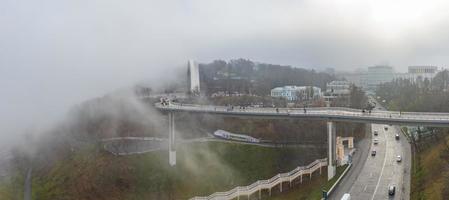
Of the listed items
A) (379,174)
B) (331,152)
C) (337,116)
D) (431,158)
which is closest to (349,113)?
(337,116)

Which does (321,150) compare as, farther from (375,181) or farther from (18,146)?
(18,146)

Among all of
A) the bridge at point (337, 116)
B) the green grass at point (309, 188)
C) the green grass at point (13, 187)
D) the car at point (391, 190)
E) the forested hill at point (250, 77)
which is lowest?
the green grass at point (13, 187)

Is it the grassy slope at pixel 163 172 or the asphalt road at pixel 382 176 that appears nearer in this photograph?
the asphalt road at pixel 382 176

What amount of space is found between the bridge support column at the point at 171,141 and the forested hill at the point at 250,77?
4148 centimetres

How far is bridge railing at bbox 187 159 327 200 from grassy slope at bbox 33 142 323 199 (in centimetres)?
355

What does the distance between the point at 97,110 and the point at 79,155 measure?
44.2ft

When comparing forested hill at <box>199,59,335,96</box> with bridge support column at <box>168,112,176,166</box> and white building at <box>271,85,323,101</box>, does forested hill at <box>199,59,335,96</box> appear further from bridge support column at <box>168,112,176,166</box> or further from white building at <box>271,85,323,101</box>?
bridge support column at <box>168,112,176,166</box>

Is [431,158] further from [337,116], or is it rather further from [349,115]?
[337,116]

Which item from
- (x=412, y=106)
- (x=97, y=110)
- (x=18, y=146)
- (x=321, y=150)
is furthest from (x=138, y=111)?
(x=412, y=106)

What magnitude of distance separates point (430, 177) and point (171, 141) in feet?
105

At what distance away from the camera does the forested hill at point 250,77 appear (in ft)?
350

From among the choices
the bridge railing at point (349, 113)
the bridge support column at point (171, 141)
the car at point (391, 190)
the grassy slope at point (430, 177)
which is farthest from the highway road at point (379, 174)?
the bridge support column at point (171, 141)

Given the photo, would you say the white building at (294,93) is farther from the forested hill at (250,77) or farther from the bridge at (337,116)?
the bridge at (337,116)

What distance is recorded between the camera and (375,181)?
3794cm
